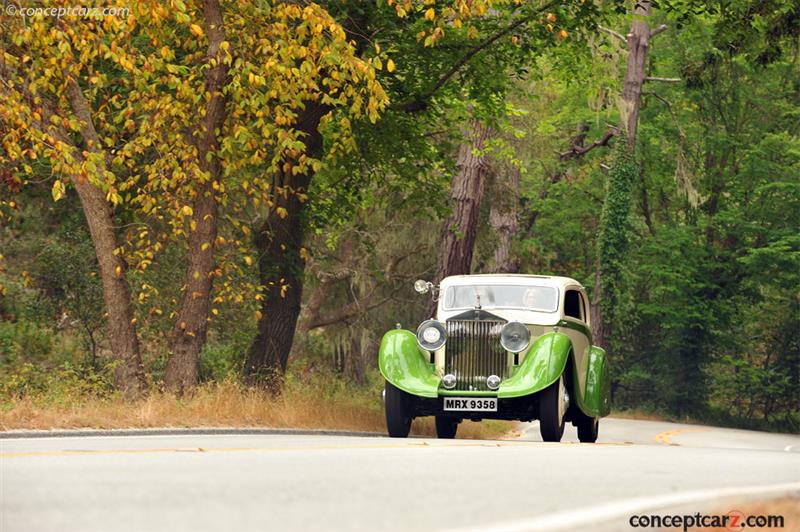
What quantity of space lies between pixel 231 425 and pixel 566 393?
4.36 meters

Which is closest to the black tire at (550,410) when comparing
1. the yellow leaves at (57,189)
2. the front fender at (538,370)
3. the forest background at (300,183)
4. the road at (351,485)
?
the front fender at (538,370)

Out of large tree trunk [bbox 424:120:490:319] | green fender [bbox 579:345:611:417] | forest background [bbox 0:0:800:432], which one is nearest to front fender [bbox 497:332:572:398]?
green fender [bbox 579:345:611:417]

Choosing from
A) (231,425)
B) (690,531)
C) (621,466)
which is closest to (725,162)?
(231,425)

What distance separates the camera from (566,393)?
18141mm

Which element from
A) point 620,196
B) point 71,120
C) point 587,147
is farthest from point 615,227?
point 71,120

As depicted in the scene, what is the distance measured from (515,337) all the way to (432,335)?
1.02 m

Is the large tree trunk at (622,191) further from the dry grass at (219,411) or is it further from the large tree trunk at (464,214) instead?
the dry grass at (219,411)

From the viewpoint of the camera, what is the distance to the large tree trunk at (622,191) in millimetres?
44719

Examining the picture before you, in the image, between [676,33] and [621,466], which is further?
[676,33]

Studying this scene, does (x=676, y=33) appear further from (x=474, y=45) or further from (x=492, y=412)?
(x=492, y=412)

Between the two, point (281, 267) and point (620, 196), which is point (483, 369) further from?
point (620, 196)

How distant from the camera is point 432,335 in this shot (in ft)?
56.0

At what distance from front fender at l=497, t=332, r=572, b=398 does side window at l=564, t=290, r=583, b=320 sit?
2029 mm

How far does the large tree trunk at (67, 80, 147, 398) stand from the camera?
19.8m
